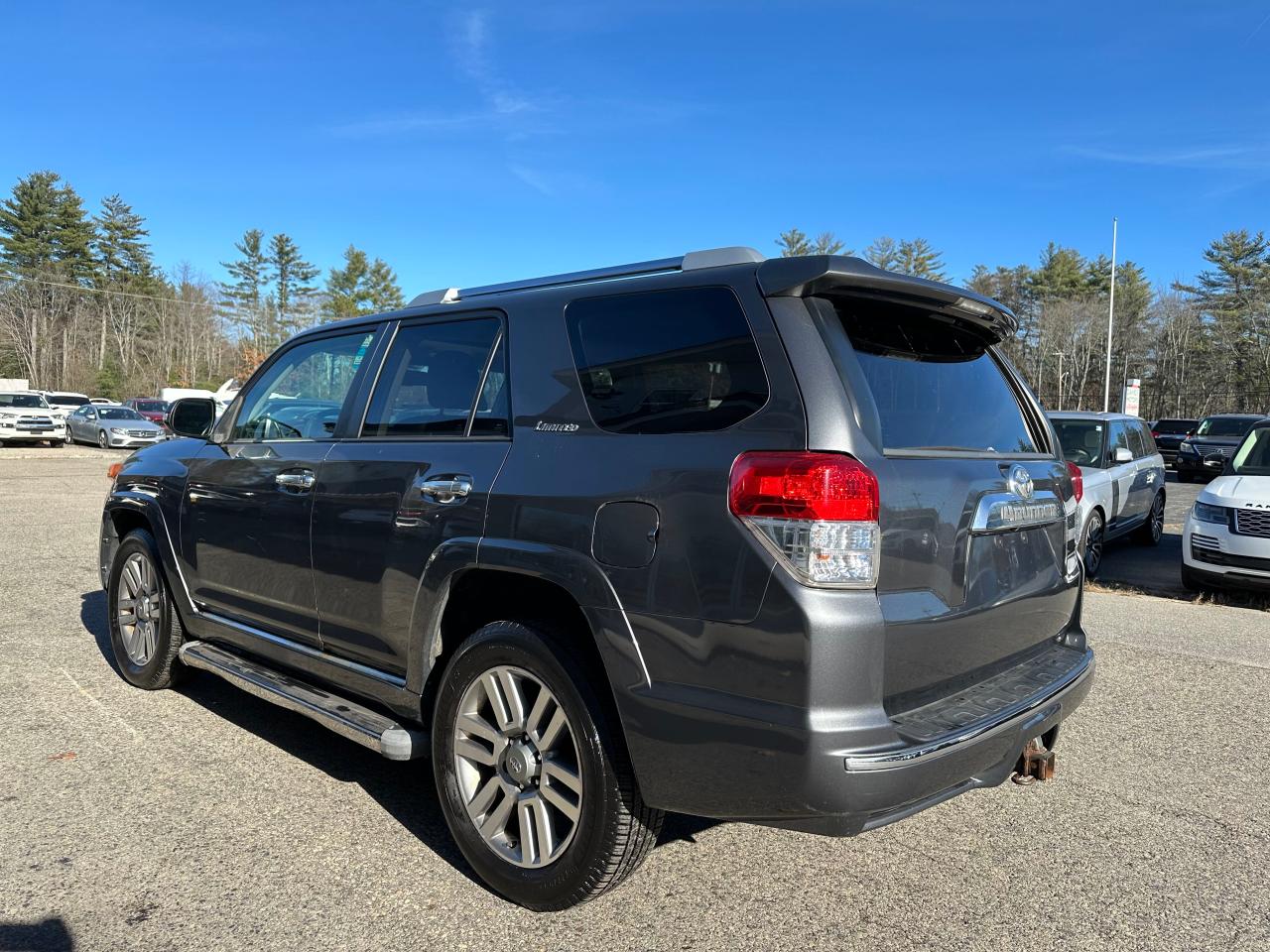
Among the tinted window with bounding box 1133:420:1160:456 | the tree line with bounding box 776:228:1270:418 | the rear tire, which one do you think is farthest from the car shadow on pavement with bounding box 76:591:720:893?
the tree line with bounding box 776:228:1270:418

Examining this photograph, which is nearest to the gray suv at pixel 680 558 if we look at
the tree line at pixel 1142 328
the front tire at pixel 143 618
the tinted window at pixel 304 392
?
the tinted window at pixel 304 392

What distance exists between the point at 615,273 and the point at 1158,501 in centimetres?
1162

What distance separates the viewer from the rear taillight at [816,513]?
2287mm

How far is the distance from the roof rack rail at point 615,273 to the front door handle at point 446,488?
0.79m

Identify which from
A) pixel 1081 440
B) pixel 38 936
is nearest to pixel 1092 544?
pixel 1081 440

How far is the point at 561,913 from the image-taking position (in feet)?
9.33

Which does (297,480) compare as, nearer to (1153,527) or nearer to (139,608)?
(139,608)

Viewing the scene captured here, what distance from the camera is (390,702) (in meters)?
3.35

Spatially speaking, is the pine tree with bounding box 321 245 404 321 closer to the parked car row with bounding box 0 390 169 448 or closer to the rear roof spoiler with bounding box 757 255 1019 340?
the parked car row with bounding box 0 390 169 448

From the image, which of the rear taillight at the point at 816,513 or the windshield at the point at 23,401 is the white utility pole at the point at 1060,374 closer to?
the windshield at the point at 23,401

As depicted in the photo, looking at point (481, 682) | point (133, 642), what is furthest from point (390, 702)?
point (133, 642)

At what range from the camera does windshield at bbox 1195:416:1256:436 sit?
24.6 meters

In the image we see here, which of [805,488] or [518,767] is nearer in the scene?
[805,488]

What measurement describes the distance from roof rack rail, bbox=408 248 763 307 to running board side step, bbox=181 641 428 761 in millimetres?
1663
